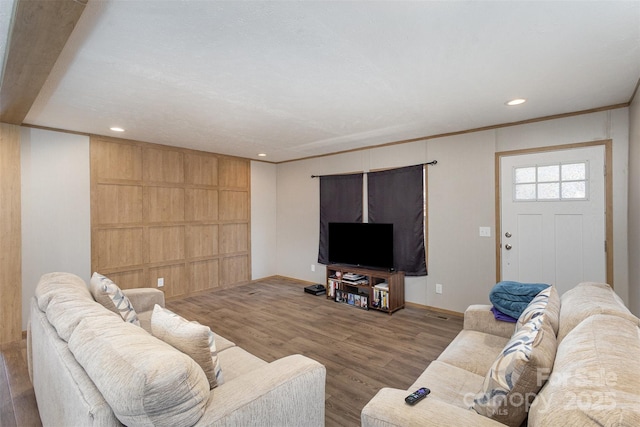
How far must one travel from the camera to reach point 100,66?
208 centimetres

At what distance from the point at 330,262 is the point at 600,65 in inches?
152

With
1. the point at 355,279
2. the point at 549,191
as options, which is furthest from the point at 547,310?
the point at 355,279

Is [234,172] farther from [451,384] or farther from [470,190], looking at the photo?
[451,384]

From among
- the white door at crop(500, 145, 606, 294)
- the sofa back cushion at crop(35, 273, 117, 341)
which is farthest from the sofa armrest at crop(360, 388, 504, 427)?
the white door at crop(500, 145, 606, 294)

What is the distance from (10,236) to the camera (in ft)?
10.4

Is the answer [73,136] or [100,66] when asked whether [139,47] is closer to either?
[100,66]

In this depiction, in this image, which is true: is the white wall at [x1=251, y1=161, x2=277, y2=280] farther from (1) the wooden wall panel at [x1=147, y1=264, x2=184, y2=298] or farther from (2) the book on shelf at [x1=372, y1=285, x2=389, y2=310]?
(2) the book on shelf at [x1=372, y1=285, x2=389, y2=310]

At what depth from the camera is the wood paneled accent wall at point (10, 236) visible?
3133 millimetres

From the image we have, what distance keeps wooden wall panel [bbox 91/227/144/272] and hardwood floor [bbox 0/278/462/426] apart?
92 cm

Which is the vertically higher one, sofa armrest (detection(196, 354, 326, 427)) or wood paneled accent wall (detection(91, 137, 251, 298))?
wood paneled accent wall (detection(91, 137, 251, 298))

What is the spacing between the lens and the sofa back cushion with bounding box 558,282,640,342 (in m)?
1.48

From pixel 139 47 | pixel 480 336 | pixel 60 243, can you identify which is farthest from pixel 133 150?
pixel 480 336

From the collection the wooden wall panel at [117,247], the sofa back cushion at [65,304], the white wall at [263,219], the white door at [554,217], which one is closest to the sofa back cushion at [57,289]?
the sofa back cushion at [65,304]

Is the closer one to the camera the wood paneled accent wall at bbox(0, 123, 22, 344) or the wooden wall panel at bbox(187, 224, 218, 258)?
the wood paneled accent wall at bbox(0, 123, 22, 344)
